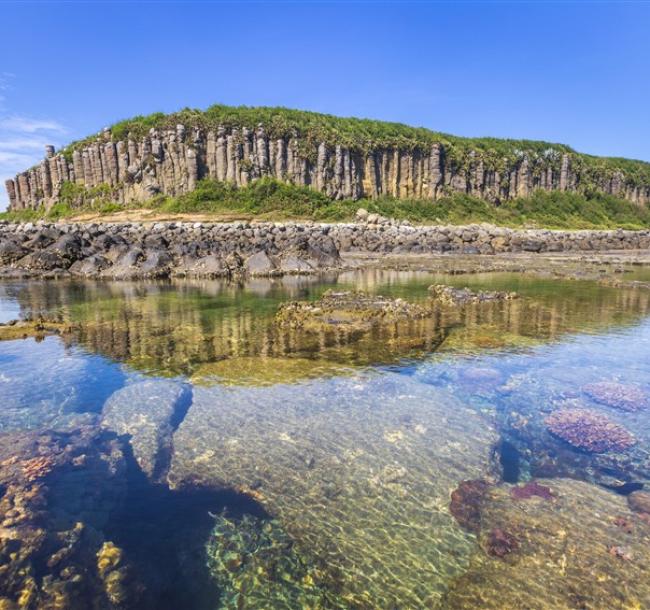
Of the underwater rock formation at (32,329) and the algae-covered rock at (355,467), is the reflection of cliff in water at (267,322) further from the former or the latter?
the algae-covered rock at (355,467)

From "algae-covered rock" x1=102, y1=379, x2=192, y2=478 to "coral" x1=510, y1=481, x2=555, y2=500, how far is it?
429 centimetres

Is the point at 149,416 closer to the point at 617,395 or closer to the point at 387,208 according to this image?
the point at 617,395

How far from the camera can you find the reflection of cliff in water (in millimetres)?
10930

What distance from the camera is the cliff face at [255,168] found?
6391 centimetres

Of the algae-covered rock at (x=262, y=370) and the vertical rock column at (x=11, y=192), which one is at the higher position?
the vertical rock column at (x=11, y=192)

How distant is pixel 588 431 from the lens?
6.94m

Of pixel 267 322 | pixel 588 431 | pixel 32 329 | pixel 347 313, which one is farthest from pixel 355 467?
pixel 32 329

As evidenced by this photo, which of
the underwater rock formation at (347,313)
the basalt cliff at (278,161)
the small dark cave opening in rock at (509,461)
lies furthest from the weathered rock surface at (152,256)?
the basalt cliff at (278,161)

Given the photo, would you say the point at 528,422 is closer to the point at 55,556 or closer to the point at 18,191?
the point at 55,556

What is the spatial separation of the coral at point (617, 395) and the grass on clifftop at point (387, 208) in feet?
170

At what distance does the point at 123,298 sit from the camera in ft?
64.1

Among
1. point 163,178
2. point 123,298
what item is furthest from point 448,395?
point 163,178

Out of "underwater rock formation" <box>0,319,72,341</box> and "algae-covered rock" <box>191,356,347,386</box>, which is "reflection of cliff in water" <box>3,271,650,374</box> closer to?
"algae-covered rock" <box>191,356,347,386</box>

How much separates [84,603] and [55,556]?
2.45 feet
